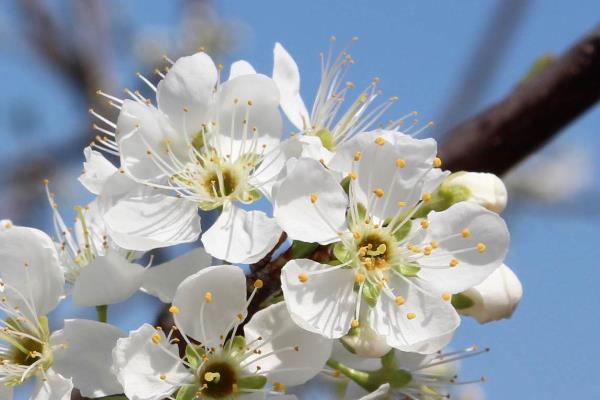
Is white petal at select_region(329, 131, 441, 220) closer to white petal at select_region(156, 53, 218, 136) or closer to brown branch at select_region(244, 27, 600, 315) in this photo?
white petal at select_region(156, 53, 218, 136)

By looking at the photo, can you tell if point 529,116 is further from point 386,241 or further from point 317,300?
point 317,300

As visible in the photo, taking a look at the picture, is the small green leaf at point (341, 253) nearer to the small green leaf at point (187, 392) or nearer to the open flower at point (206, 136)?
the open flower at point (206, 136)

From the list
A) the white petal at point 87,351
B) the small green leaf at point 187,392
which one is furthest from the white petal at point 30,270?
the small green leaf at point 187,392

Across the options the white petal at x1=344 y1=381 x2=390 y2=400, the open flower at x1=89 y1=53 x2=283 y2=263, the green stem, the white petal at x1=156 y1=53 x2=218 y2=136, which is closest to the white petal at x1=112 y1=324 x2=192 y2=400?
the green stem

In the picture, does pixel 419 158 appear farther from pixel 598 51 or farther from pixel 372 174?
pixel 598 51

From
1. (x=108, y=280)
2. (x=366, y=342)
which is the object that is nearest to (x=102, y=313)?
(x=108, y=280)
